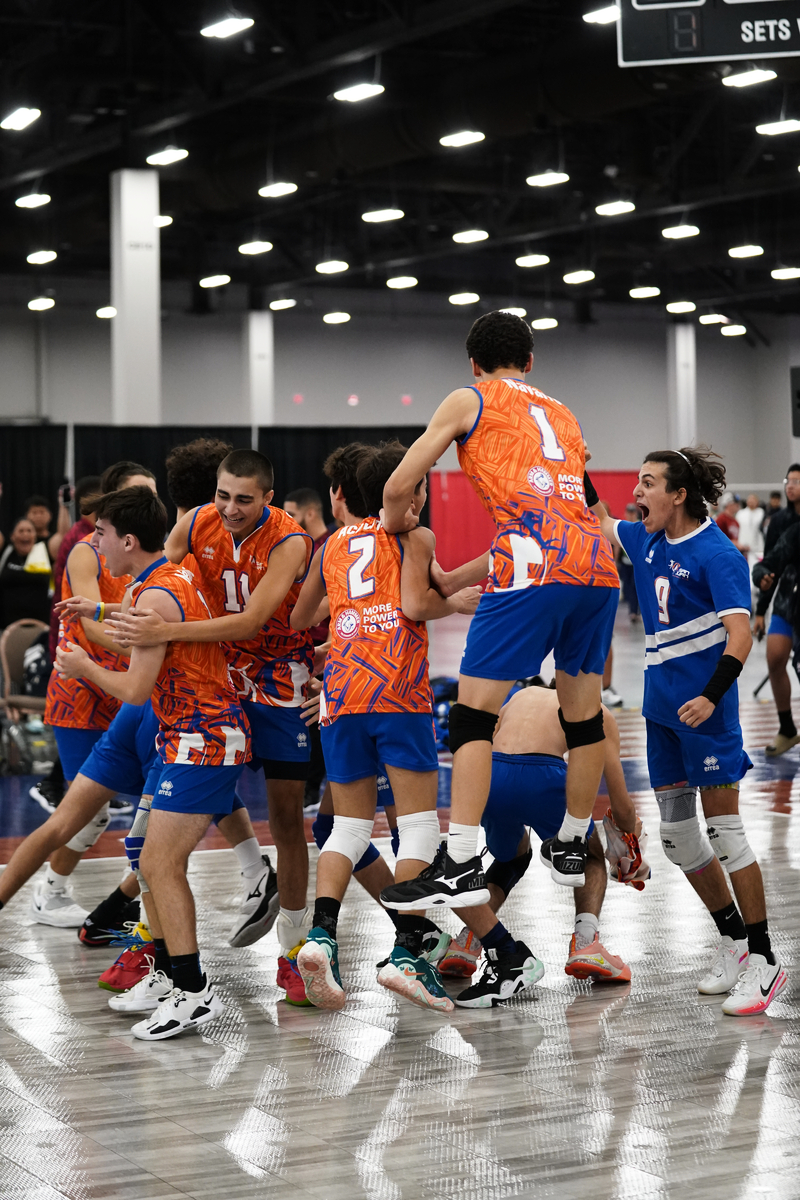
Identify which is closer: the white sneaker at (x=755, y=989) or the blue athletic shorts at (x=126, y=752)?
the white sneaker at (x=755, y=989)

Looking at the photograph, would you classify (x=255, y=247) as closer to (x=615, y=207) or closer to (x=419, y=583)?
(x=615, y=207)

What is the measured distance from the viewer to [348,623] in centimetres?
409

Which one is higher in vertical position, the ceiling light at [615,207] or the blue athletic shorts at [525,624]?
the ceiling light at [615,207]

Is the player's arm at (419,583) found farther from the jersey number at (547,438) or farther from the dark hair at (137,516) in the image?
the dark hair at (137,516)

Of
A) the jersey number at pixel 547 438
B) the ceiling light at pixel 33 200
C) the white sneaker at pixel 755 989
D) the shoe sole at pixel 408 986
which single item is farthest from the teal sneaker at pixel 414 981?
the ceiling light at pixel 33 200

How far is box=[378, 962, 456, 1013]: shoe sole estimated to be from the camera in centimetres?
377

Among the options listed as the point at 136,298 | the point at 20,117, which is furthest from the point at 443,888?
the point at 136,298

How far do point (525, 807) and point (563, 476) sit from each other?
1069 mm

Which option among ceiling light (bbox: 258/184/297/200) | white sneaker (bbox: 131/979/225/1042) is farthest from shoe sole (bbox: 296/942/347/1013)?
ceiling light (bbox: 258/184/297/200)

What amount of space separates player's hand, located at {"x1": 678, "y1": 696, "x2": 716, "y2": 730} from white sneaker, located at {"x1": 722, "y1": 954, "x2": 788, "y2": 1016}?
0.76m

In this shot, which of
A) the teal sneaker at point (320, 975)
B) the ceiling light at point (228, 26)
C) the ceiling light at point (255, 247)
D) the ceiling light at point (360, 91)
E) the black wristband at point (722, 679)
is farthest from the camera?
the ceiling light at point (255, 247)

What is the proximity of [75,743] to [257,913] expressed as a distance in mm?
998

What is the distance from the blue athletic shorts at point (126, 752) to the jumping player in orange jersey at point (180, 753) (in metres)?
0.50

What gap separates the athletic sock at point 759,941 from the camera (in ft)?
13.4
